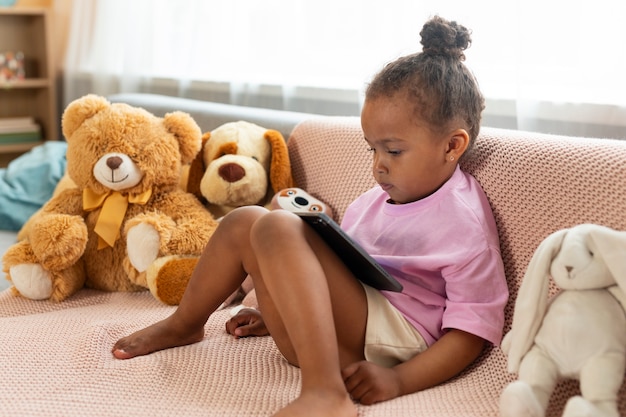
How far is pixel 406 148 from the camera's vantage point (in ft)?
4.08

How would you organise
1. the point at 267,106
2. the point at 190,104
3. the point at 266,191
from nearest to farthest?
1. the point at 266,191
2. the point at 190,104
3. the point at 267,106

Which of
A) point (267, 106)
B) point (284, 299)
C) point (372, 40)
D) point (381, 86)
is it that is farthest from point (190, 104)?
point (284, 299)

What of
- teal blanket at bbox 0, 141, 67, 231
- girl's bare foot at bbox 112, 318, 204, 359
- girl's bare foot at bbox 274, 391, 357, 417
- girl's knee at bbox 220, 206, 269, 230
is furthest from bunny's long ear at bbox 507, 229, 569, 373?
teal blanket at bbox 0, 141, 67, 231

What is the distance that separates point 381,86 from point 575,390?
0.55 meters

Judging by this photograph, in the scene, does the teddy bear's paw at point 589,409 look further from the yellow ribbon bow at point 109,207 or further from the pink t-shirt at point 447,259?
the yellow ribbon bow at point 109,207

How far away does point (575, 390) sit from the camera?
1089 mm

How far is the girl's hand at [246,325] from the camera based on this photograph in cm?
142

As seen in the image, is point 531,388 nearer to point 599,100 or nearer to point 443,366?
point 443,366

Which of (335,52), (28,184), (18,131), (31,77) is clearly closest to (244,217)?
(335,52)

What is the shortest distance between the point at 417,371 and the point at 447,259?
17 centimetres

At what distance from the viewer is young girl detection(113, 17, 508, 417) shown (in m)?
1.14

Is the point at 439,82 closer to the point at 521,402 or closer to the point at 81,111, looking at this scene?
the point at 521,402

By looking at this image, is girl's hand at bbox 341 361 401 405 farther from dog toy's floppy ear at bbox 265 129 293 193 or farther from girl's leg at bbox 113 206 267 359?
dog toy's floppy ear at bbox 265 129 293 193

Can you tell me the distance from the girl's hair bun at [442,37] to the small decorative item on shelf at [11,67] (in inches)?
106
